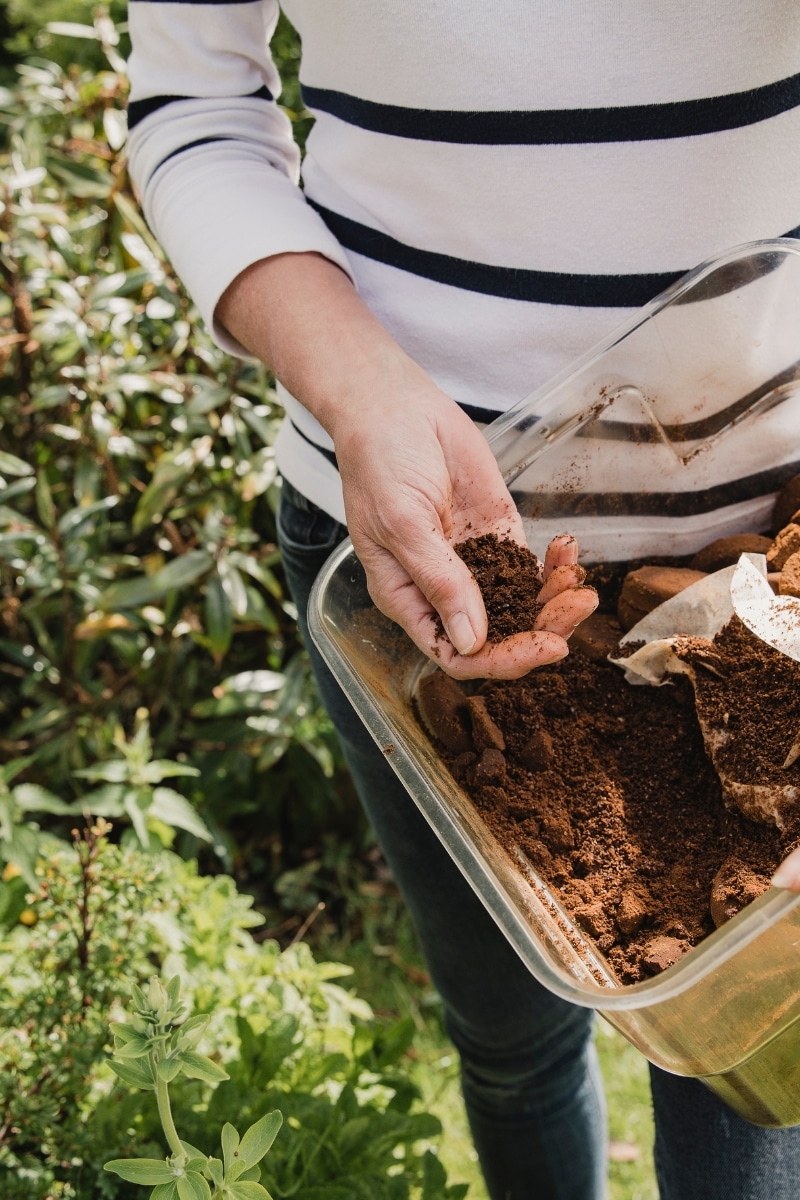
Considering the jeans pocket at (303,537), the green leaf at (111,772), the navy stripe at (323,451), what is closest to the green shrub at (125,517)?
the green leaf at (111,772)

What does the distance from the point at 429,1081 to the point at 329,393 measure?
1.56m

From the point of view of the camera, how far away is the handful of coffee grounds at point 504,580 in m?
0.93

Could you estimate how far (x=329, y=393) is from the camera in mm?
1063

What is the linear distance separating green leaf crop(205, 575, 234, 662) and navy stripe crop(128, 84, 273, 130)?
0.92 meters

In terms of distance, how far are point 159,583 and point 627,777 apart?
4.17ft

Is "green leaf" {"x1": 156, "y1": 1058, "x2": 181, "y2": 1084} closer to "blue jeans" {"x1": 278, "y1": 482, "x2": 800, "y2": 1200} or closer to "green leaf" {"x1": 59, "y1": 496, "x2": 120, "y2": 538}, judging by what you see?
"blue jeans" {"x1": 278, "y1": 482, "x2": 800, "y2": 1200}

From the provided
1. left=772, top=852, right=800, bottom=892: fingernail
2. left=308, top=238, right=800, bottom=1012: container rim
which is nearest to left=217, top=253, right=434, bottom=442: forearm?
left=308, top=238, right=800, bottom=1012: container rim

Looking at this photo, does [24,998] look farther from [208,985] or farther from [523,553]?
[523,553]

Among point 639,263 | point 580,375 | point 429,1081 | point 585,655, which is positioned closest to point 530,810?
point 585,655

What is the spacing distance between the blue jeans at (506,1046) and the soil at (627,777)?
327 millimetres

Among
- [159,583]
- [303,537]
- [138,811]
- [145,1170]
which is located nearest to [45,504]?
[159,583]

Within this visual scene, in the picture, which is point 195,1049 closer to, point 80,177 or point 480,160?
point 480,160

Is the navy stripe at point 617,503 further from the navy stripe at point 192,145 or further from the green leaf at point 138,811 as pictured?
the green leaf at point 138,811

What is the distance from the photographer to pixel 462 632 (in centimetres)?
87
